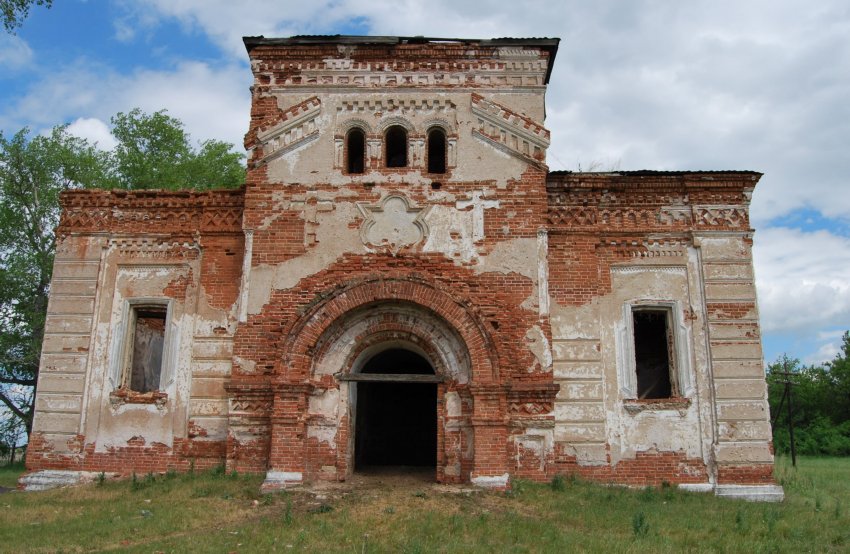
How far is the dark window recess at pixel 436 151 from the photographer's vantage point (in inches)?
506

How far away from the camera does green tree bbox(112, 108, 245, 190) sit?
24531 mm

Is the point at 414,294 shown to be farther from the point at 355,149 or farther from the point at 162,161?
the point at 162,161

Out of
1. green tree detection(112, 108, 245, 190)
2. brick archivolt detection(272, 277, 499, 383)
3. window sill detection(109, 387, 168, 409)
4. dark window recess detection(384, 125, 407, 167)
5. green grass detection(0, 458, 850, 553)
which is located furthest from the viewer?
green tree detection(112, 108, 245, 190)

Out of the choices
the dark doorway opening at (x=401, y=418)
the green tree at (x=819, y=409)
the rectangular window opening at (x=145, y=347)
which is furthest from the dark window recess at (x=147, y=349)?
the green tree at (x=819, y=409)

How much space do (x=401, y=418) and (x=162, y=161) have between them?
14.0 metres

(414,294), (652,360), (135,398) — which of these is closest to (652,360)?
(652,360)

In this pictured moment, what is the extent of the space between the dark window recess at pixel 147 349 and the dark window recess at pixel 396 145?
211 inches

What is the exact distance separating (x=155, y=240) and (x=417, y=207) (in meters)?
5.07

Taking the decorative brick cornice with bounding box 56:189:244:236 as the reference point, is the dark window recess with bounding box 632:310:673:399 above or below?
below

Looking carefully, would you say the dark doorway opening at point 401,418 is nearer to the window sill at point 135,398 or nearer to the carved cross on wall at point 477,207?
the carved cross on wall at point 477,207

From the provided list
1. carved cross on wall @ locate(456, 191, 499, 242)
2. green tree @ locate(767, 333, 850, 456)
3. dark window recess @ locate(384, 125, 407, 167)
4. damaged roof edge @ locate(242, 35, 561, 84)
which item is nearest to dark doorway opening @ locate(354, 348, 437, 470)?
dark window recess @ locate(384, 125, 407, 167)

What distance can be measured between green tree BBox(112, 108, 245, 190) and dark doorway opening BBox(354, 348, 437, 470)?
1198 cm

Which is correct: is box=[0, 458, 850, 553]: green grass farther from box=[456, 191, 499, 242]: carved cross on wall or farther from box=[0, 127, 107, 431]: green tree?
box=[0, 127, 107, 431]: green tree

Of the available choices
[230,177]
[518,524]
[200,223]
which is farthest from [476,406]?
[230,177]
